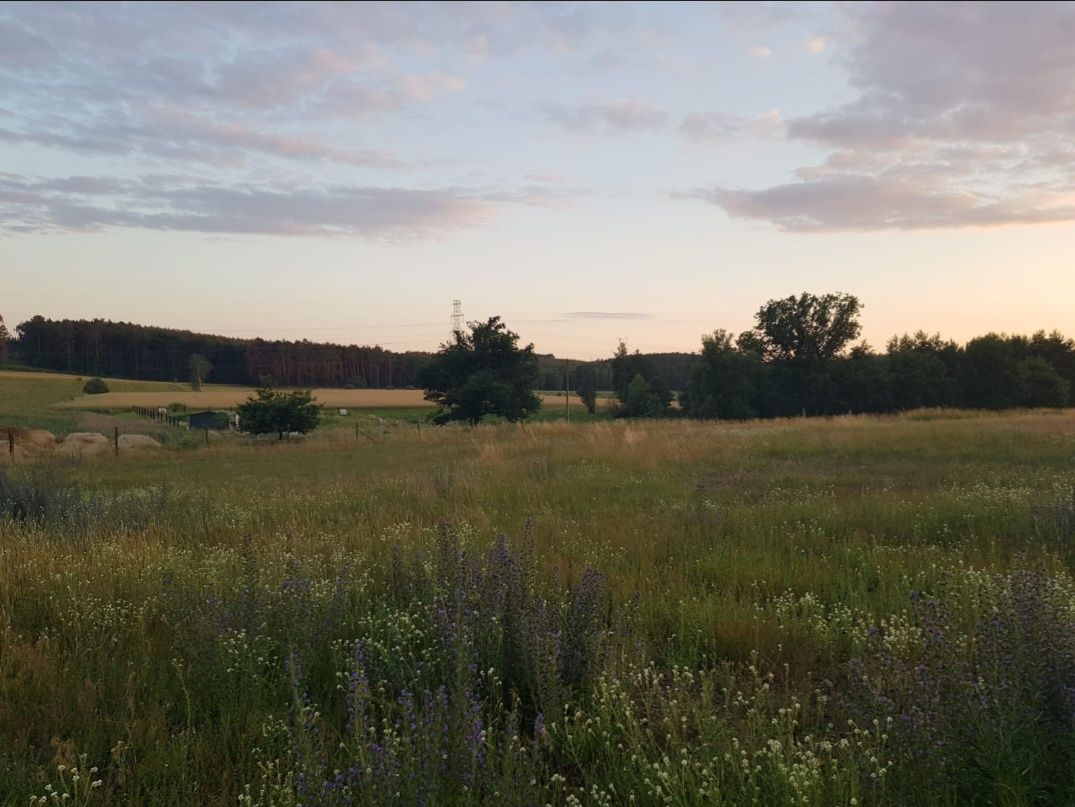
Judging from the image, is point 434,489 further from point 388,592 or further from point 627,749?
point 627,749

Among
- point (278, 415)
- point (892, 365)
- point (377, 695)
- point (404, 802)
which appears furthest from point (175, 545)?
point (892, 365)

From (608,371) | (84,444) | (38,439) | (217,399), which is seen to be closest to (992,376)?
(608,371)

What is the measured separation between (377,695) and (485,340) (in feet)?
142

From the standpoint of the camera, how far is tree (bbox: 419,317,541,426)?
4319 cm

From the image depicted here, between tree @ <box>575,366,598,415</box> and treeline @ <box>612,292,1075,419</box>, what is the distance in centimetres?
1000

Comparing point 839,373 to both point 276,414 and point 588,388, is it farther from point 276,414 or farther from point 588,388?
point 276,414

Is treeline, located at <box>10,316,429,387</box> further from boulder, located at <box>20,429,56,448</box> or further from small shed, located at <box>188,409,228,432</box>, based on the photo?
boulder, located at <box>20,429,56,448</box>

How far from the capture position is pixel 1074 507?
702 cm

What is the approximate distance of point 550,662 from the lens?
3277mm

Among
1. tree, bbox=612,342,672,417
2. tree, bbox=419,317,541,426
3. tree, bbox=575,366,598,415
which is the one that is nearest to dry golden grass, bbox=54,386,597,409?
tree, bbox=575,366,598,415

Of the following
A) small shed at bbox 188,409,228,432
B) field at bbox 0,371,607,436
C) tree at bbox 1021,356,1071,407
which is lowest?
small shed at bbox 188,409,228,432

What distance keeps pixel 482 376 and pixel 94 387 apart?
6362cm

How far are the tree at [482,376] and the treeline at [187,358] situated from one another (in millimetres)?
58330

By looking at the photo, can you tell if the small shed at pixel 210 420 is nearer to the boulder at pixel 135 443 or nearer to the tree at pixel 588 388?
the boulder at pixel 135 443
